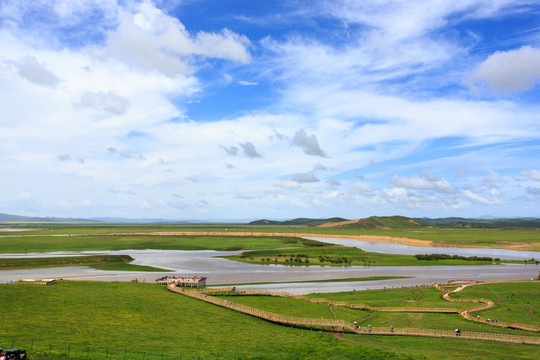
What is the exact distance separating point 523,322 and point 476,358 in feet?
70.2

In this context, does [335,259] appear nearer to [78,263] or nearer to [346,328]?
[346,328]

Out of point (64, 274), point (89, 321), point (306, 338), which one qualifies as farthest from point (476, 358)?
point (64, 274)

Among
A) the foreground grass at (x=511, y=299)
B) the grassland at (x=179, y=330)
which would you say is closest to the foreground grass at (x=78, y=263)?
the grassland at (x=179, y=330)

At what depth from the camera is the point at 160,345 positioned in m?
39.0

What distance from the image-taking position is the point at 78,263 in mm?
108250

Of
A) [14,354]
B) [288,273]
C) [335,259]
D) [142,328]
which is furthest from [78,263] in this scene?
[14,354]

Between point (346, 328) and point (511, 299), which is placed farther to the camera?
point (511, 299)

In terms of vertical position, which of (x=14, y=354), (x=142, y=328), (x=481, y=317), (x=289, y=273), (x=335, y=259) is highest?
(x=14, y=354)

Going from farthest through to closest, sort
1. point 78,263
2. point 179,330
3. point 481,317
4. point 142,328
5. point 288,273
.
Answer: point 78,263 → point 288,273 → point 481,317 → point 179,330 → point 142,328

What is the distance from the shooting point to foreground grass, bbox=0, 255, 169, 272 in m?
99.5

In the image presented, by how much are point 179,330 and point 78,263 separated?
3021 inches

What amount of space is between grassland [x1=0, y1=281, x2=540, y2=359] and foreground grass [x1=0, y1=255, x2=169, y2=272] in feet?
135

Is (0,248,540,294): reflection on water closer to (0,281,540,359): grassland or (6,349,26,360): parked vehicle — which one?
(0,281,540,359): grassland

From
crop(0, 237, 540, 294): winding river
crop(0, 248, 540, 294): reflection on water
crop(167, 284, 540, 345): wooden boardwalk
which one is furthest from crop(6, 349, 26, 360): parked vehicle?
crop(0, 248, 540, 294): reflection on water
